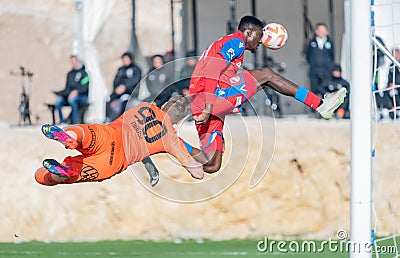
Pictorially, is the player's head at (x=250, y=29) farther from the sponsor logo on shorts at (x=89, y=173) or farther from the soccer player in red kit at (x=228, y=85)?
the sponsor logo on shorts at (x=89, y=173)

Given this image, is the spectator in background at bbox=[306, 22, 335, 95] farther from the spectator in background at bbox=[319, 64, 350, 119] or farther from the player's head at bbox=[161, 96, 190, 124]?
the player's head at bbox=[161, 96, 190, 124]

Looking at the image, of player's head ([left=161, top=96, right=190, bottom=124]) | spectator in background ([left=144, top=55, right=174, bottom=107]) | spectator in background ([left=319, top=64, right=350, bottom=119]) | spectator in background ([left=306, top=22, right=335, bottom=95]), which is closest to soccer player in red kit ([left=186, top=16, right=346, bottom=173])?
player's head ([left=161, top=96, right=190, bottom=124])

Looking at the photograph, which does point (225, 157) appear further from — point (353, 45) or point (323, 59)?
point (353, 45)

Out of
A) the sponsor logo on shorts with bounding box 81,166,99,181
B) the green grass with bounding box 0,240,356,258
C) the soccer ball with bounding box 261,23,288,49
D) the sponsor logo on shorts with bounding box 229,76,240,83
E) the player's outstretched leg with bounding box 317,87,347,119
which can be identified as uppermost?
the soccer ball with bounding box 261,23,288,49

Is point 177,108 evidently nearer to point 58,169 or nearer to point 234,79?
point 234,79

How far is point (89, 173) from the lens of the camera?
927cm

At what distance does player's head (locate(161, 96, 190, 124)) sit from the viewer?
29.9ft

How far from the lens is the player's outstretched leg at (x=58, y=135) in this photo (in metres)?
8.84

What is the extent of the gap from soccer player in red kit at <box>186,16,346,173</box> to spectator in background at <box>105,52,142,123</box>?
6.64 metres

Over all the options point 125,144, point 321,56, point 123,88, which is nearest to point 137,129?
point 125,144

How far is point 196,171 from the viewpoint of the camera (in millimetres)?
9375

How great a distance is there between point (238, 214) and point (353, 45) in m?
6.52

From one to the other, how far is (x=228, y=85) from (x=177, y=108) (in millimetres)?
475

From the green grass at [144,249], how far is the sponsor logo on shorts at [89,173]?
16.0 feet
